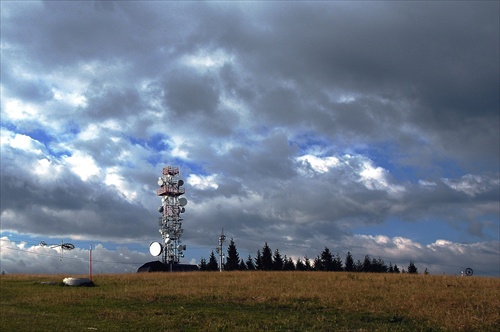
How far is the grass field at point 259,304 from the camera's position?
2281 cm

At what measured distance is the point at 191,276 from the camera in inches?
1799

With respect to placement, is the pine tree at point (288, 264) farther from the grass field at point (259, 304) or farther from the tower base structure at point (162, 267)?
the grass field at point (259, 304)

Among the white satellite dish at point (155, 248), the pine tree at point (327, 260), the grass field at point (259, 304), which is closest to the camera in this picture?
the grass field at point (259, 304)

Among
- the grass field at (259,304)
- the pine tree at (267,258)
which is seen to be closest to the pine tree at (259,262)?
the pine tree at (267,258)

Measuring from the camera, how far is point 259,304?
28734mm

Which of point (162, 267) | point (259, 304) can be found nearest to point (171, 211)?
point (162, 267)

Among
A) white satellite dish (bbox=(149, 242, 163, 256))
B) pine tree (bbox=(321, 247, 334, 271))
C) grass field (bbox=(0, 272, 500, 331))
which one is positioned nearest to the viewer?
grass field (bbox=(0, 272, 500, 331))

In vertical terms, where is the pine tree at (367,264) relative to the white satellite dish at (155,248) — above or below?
below

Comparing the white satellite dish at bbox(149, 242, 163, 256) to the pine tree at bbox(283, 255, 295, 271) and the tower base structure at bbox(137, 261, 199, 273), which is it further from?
the pine tree at bbox(283, 255, 295, 271)

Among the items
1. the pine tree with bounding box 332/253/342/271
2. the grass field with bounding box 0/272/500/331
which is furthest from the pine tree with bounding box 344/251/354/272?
the grass field with bounding box 0/272/500/331

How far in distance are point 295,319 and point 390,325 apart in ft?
14.3

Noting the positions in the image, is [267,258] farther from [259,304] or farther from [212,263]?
[259,304]

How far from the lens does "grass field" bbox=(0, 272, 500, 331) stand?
22812mm

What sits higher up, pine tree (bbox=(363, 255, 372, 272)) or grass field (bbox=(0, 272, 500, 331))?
grass field (bbox=(0, 272, 500, 331))
